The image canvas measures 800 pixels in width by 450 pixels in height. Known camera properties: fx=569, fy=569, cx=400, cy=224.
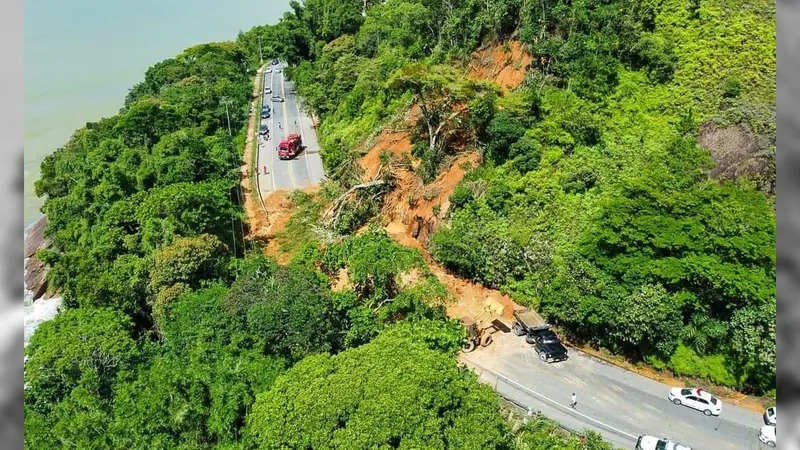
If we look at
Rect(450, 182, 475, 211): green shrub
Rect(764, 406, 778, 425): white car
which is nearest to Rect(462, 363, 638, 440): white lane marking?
Rect(764, 406, 778, 425): white car

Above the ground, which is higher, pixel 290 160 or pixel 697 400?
pixel 290 160

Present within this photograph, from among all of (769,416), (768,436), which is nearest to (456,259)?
(769,416)

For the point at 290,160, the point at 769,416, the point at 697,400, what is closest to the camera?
the point at 769,416

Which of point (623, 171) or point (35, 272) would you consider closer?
point (623, 171)

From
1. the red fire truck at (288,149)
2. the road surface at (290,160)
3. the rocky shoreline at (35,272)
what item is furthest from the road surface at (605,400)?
the red fire truck at (288,149)

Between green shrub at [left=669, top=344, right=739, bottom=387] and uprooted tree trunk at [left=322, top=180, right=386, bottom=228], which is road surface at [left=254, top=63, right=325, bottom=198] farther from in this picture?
green shrub at [left=669, top=344, right=739, bottom=387]

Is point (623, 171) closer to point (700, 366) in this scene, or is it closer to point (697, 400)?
point (700, 366)
